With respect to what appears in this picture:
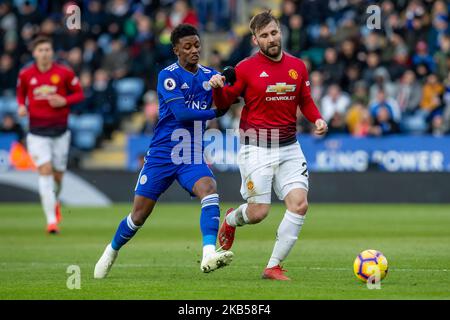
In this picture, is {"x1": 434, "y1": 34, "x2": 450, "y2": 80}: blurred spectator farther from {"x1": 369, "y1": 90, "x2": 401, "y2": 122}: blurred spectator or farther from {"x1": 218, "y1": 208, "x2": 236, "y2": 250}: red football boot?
{"x1": 218, "y1": 208, "x2": 236, "y2": 250}: red football boot

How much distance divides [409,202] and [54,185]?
887cm

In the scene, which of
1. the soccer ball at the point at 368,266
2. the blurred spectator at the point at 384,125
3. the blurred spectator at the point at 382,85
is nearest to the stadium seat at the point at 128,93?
the blurred spectator at the point at 382,85

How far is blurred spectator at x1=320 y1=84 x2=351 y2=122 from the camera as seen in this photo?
Answer: 24.9 metres

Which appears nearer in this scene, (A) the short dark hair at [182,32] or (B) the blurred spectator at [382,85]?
(A) the short dark hair at [182,32]

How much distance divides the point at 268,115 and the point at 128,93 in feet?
56.3

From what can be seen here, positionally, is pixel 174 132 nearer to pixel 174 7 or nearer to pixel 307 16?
pixel 307 16

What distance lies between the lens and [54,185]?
704 inches

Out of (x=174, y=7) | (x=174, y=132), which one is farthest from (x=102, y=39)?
(x=174, y=132)

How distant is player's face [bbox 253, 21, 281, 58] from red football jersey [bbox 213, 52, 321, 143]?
134 mm

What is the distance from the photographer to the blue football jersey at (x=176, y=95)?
34.9 ft

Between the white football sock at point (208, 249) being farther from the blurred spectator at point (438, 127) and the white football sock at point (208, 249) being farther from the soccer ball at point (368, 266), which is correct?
the blurred spectator at point (438, 127)

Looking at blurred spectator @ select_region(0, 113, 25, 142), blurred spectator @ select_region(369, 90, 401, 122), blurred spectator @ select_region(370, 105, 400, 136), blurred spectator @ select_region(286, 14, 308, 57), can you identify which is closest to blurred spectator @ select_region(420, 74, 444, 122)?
blurred spectator @ select_region(369, 90, 401, 122)

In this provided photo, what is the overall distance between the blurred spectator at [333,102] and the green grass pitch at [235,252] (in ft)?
9.47

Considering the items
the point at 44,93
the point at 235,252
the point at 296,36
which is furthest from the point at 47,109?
the point at 296,36
